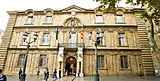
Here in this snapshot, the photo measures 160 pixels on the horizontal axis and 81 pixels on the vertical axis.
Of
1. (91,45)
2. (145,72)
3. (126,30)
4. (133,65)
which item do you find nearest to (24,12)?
(91,45)

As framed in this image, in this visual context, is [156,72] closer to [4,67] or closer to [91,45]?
[91,45]

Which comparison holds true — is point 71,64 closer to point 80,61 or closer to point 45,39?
point 80,61

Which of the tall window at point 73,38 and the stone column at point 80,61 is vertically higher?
the tall window at point 73,38

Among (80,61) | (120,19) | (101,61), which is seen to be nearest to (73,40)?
(80,61)

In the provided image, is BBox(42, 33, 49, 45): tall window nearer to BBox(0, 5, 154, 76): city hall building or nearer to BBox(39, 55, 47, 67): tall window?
BBox(0, 5, 154, 76): city hall building

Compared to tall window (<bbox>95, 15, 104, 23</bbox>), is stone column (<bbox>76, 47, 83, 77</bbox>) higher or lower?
lower

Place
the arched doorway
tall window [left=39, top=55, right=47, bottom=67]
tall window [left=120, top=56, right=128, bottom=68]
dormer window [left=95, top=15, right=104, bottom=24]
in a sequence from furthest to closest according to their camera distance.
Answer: dormer window [left=95, top=15, right=104, bottom=24] → tall window [left=39, top=55, right=47, bottom=67] → the arched doorway → tall window [left=120, top=56, right=128, bottom=68]

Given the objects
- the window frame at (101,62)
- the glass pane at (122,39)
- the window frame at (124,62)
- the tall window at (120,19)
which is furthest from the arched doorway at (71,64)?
the tall window at (120,19)

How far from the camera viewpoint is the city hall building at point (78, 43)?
76.0 ft

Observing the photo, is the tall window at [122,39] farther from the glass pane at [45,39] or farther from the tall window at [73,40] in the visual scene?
the glass pane at [45,39]

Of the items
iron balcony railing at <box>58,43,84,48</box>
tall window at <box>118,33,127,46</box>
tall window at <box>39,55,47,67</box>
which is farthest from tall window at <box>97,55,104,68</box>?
tall window at <box>39,55,47,67</box>

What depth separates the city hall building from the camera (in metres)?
23.2

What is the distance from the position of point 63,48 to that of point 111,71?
7.79 m

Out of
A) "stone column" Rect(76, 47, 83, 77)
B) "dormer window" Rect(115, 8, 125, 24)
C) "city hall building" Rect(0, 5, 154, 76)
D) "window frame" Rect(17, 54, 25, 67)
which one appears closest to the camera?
"stone column" Rect(76, 47, 83, 77)
